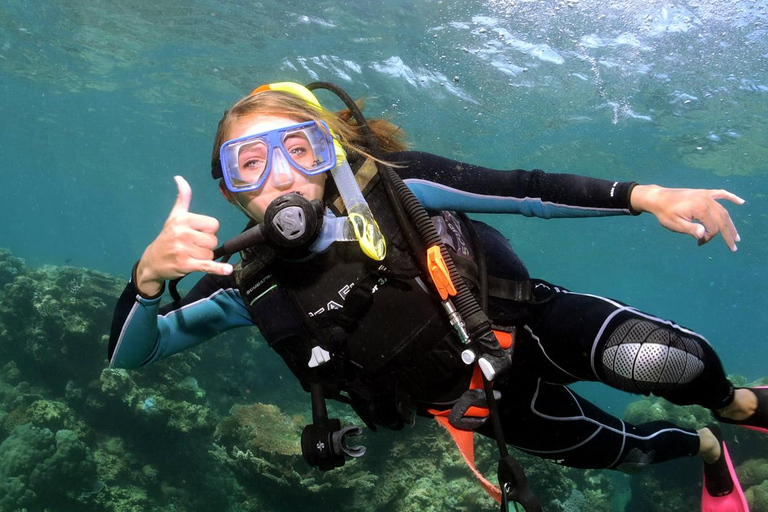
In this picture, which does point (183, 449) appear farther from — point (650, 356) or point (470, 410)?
point (650, 356)

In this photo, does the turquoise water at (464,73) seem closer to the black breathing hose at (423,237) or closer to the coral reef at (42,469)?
the coral reef at (42,469)

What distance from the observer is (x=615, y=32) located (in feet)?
41.7

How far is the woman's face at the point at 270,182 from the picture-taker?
8.87 ft

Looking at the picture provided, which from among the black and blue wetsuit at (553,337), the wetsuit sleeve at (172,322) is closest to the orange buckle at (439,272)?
the black and blue wetsuit at (553,337)

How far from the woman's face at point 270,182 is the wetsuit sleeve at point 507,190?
0.57 metres

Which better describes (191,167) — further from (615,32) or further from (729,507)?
(729,507)

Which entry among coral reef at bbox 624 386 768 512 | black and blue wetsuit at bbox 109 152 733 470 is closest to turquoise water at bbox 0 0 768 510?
coral reef at bbox 624 386 768 512

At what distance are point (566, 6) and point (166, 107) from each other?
70.8 feet

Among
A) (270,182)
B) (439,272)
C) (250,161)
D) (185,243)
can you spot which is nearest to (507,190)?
(439,272)

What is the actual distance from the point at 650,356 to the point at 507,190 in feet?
3.92

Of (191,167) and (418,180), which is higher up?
(418,180)

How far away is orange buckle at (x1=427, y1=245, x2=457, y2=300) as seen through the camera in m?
2.30

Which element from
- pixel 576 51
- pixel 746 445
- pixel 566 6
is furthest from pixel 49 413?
pixel 576 51

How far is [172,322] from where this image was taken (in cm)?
314
